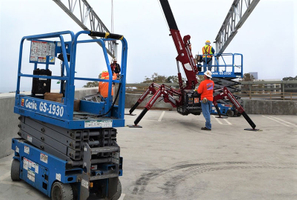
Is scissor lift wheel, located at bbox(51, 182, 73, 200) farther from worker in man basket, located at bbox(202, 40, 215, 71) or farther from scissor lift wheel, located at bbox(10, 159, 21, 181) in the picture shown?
worker in man basket, located at bbox(202, 40, 215, 71)

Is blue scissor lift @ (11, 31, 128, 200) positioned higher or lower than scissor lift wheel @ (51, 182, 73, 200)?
higher

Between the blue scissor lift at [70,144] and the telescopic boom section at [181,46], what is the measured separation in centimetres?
798

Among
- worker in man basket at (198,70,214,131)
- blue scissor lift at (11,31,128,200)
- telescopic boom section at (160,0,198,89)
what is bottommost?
blue scissor lift at (11,31,128,200)

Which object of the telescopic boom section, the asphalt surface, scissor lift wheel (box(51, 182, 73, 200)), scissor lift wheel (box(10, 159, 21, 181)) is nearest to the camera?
scissor lift wheel (box(51, 182, 73, 200))

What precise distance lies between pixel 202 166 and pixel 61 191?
10.9 feet

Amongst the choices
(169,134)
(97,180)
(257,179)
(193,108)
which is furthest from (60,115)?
(193,108)

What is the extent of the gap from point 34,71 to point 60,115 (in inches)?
61.8

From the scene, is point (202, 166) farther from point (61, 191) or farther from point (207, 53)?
point (207, 53)

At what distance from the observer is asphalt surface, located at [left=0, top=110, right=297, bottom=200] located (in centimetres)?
514

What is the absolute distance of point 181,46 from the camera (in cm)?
1304

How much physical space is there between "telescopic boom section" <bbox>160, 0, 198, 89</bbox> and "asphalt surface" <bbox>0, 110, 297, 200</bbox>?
9.17 feet

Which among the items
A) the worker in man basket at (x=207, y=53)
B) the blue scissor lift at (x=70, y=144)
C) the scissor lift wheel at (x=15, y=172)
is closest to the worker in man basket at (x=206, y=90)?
the worker in man basket at (x=207, y=53)

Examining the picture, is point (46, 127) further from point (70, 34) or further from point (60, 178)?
point (70, 34)

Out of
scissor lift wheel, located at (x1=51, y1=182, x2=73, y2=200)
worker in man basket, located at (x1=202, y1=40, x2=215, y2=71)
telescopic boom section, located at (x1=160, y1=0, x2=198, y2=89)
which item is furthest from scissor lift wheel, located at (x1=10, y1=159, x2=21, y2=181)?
worker in man basket, located at (x1=202, y1=40, x2=215, y2=71)
